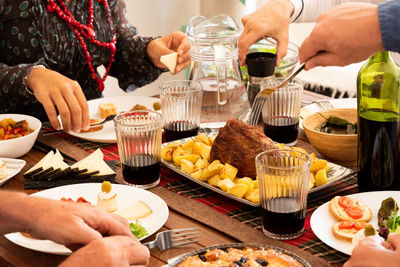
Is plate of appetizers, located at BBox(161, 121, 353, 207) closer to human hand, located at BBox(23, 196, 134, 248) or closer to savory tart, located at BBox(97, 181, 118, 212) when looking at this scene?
savory tart, located at BBox(97, 181, 118, 212)

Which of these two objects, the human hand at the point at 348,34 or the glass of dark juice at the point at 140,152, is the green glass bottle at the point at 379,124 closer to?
the human hand at the point at 348,34

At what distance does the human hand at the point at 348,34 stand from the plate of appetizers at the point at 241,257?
0.49 meters

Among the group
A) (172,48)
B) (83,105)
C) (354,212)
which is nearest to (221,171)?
(354,212)

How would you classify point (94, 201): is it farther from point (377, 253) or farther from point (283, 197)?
point (377, 253)

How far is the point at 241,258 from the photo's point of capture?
0.99 m

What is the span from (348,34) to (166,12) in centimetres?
341

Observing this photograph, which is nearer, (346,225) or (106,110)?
(346,225)

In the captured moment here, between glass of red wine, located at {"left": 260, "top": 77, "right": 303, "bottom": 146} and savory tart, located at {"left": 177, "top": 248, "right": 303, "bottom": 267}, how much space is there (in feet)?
2.39

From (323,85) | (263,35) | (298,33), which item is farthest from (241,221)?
(298,33)

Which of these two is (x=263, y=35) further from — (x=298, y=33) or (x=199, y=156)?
(x=298, y=33)

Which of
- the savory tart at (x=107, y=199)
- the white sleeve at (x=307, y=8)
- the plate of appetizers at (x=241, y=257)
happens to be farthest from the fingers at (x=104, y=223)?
the white sleeve at (x=307, y=8)

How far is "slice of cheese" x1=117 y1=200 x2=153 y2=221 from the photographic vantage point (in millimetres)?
1288

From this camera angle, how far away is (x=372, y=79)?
1.32 m

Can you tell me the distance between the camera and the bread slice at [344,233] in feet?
3.70
